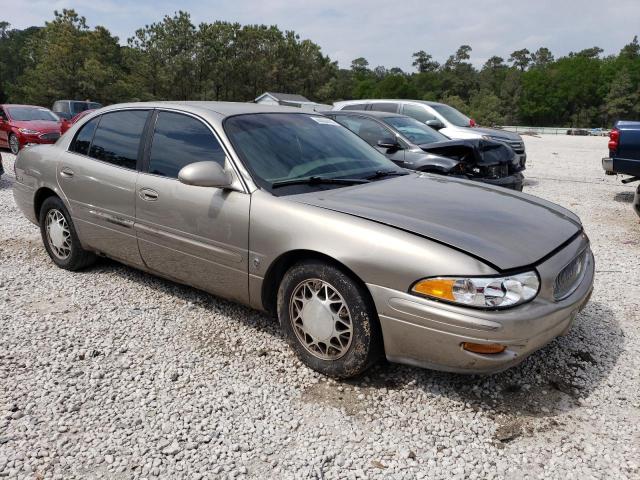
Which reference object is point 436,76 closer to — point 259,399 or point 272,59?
point 272,59

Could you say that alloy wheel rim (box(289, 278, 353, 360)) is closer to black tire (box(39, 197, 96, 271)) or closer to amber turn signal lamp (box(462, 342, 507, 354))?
amber turn signal lamp (box(462, 342, 507, 354))

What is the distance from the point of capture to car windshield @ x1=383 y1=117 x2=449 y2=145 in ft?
25.4

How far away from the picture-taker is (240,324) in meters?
3.71

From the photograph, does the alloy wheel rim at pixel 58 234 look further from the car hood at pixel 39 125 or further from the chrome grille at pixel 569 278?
the car hood at pixel 39 125

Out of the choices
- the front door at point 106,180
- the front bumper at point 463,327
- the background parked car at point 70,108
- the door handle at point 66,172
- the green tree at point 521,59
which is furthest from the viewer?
the green tree at point 521,59

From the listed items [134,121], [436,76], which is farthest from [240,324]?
[436,76]

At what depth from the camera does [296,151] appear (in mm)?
3521

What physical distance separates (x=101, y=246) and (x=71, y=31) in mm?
41546

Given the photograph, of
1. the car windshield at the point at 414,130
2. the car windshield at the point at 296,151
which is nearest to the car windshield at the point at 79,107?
the car windshield at the point at 414,130

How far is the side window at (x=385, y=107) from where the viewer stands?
11023mm

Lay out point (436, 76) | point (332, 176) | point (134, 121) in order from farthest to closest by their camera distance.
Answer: point (436, 76) → point (134, 121) → point (332, 176)

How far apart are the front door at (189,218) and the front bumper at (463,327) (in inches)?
41.5

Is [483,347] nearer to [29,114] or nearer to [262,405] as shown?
[262,405]

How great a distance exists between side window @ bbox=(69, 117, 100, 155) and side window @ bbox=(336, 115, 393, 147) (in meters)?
3.91
